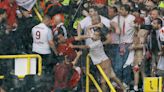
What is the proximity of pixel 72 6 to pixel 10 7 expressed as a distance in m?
1.96

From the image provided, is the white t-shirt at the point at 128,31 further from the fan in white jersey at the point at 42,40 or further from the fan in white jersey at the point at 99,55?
the fan in white jersey at the point at 42,40

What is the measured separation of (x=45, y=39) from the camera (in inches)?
527

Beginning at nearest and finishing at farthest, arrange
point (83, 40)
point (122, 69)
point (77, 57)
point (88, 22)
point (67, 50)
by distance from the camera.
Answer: point (67, 50)
point (77, 57)
point (83, 40)
point (88, 22)
point (122, 69)

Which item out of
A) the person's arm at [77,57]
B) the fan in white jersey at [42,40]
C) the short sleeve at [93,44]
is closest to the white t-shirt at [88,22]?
the short sleeve at [93,44]

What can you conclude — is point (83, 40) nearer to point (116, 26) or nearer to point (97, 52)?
point (97, 52)

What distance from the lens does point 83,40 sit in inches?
544

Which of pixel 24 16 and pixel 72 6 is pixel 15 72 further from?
pixel 72 6

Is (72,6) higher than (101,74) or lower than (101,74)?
higher

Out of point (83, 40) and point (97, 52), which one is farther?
point (83, 40)

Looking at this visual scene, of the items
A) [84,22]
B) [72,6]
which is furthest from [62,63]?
[72,6]

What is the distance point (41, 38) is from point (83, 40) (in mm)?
1020

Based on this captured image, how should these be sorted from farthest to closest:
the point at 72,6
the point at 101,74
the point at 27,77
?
the point at 72,6 < the point at 101,74 < the point at 27,77

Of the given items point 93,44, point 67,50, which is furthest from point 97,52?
point 67,50

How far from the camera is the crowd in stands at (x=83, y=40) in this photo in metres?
13.2
